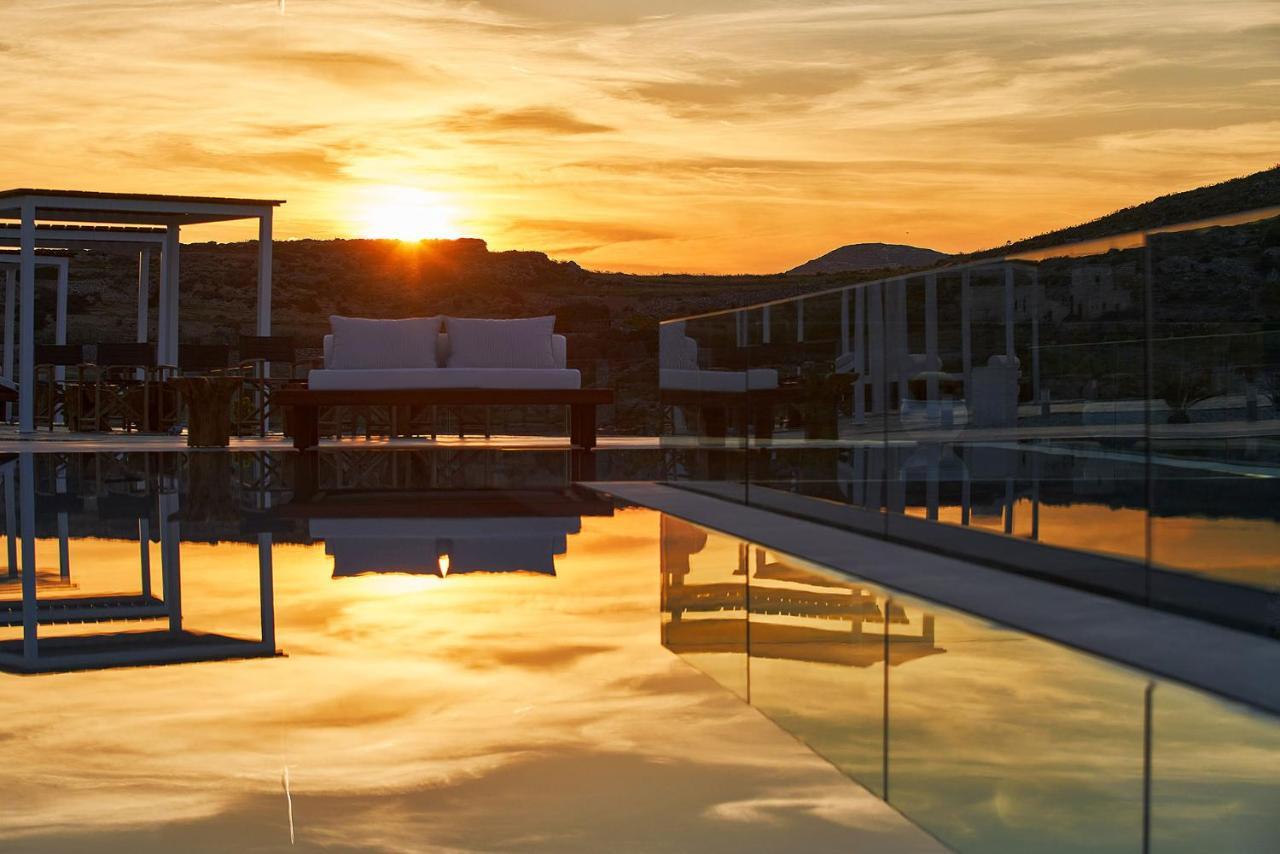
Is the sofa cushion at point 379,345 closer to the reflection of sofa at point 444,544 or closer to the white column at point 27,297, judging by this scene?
the white column at point 27,297

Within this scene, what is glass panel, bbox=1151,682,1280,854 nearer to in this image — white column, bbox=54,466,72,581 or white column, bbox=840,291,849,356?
white column, bbox=54,466,72,581

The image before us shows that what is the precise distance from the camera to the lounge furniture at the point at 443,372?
11.4 meters

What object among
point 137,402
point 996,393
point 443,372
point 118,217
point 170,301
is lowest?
point 137,402

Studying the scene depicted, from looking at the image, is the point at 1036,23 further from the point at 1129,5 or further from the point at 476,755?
the point at 476,755

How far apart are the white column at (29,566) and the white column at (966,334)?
3142mm

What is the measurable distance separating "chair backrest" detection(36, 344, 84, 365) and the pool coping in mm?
10874

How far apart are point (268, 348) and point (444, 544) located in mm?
7908

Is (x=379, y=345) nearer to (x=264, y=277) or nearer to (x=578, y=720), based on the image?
(x=264, y=277)

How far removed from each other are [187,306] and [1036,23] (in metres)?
27.8

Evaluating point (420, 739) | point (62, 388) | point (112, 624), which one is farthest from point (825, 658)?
point (62, 388)

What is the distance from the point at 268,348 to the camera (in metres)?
12.9

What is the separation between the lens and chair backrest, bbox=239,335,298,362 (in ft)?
41.8

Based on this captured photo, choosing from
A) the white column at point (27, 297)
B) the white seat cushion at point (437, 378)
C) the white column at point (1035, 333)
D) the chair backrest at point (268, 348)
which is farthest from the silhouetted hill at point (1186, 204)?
the white column at point (1035, 333)

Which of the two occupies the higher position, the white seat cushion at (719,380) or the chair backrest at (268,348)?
the chair backrest at (268,348)
